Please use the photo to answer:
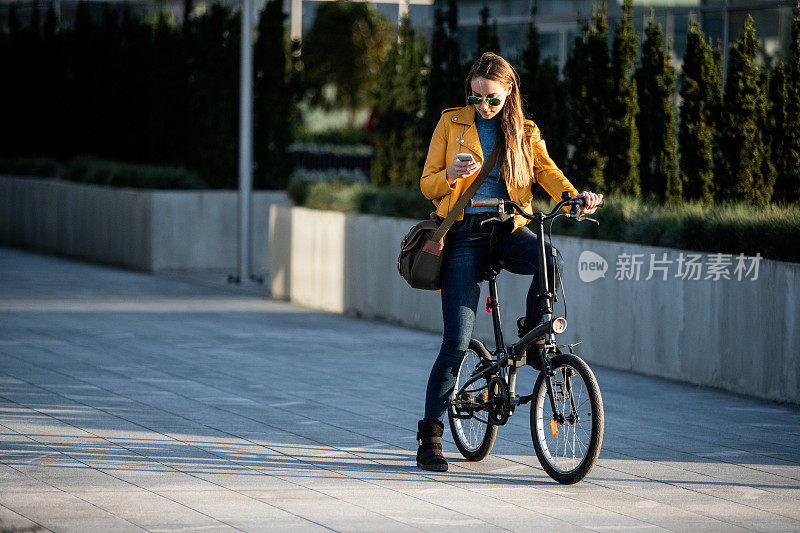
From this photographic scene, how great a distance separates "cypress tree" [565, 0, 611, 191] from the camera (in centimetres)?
1280

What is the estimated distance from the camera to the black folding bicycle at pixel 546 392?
6488 mm

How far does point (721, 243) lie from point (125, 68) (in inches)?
570

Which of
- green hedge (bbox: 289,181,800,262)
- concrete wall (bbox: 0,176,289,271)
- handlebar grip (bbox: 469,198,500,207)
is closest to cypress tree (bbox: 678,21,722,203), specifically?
Answer: green hedge (bbox: 289,181,800,262)

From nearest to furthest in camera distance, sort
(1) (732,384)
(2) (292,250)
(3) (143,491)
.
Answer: (3) (143,491) < (1) (732,384) < (2) (292,250)

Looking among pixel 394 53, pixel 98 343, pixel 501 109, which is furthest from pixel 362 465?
pixel 394 53

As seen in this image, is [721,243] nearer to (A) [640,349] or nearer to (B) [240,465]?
(A) [640,349]

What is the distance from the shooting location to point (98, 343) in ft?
37.5

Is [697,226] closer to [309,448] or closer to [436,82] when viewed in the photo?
[309,448]

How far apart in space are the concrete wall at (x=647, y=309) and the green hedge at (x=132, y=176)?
4986 mm

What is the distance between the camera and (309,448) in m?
7.48

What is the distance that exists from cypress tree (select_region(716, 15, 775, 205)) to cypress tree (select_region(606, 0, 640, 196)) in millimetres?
1175

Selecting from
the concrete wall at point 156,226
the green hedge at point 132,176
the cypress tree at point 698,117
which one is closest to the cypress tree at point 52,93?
the green hedge at point 132,176

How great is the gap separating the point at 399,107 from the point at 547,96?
2766mm

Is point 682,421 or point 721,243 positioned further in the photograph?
point 721,243
